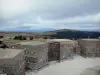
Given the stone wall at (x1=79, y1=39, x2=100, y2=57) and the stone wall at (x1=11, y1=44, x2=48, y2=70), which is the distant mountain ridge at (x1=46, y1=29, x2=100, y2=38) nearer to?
the stone wall at (x1=79, y1=39, x2=100, y2=57)

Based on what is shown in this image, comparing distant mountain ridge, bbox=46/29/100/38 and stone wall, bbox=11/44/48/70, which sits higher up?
distant mountain ridge, bbox=46/29/100/38

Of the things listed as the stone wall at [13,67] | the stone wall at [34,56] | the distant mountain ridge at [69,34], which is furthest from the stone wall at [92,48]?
the stone wall at [13,67]

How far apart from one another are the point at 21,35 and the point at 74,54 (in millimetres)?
2624

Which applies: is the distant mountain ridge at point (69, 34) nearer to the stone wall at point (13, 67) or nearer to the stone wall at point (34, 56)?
the stone wall at point (34, 56)

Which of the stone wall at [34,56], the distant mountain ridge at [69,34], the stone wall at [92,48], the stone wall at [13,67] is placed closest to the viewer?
the stone wall at [13,67]

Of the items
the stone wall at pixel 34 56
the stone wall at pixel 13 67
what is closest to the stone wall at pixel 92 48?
the stone wall at pixel 34 56

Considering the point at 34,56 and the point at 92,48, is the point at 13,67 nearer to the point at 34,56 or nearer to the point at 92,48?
the point at 34,56

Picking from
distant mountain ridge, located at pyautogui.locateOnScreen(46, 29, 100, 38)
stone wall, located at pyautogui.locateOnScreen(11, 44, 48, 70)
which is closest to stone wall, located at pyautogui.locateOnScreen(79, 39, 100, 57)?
distant mountain ridge, located at pyautogui.locateOnScreen(46, 29, 100, 38)

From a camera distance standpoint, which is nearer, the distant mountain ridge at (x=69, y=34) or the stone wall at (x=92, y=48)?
the stone wall at (x=92, y=48)

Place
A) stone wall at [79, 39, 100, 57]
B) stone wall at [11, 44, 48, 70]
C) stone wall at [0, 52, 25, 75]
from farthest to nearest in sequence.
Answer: stone wall at [79, 39, 100, 57]
stone wall at [11, 44, 48, 70]
stone wall at [0, 52, 25, 75]

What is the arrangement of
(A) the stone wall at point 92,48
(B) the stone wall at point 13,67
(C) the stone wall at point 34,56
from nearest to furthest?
(B) the stone wall at point 13,67 < (C) the stone wall at point 34,56 < (A) the stone wall at point 92,48

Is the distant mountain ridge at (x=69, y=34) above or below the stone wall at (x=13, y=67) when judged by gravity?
above

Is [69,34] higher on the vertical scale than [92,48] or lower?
higher

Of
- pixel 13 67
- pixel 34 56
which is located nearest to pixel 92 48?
pixel 34 56
